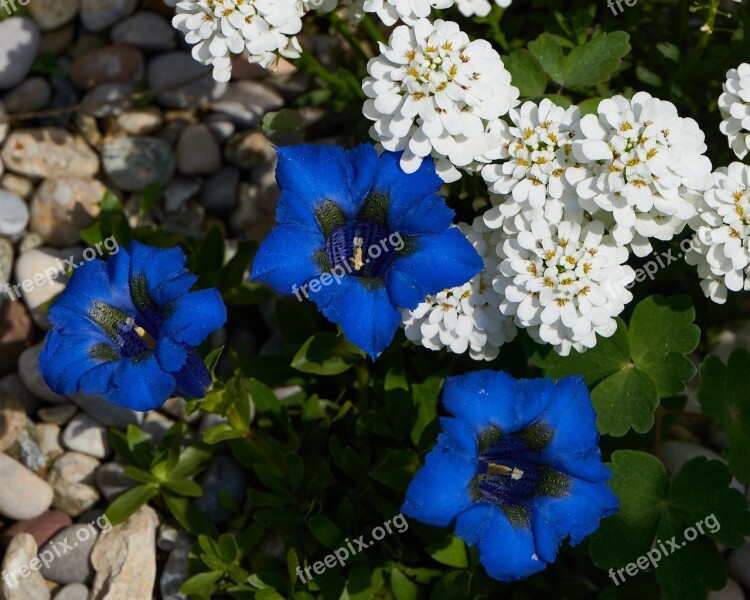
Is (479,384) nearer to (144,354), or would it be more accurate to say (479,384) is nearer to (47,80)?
(144,354)

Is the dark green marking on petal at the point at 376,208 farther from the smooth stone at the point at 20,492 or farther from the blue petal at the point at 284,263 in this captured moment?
the smooth stone at the point at 20,492

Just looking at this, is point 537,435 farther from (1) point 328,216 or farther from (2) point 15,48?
(2) point 15,48

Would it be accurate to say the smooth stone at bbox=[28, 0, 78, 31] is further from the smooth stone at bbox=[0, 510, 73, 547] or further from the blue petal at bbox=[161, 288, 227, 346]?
the blue petal at bbox=[161, 288, 227, 346]

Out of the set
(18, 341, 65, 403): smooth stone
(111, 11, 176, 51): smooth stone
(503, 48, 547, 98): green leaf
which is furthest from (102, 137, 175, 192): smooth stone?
(503, 48, 547, 98): green leaf

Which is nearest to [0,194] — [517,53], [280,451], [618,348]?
[280,451]

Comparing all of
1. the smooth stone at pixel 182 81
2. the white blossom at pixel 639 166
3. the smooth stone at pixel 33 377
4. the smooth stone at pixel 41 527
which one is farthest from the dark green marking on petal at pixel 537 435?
the smooth stone at pixel 182 81
